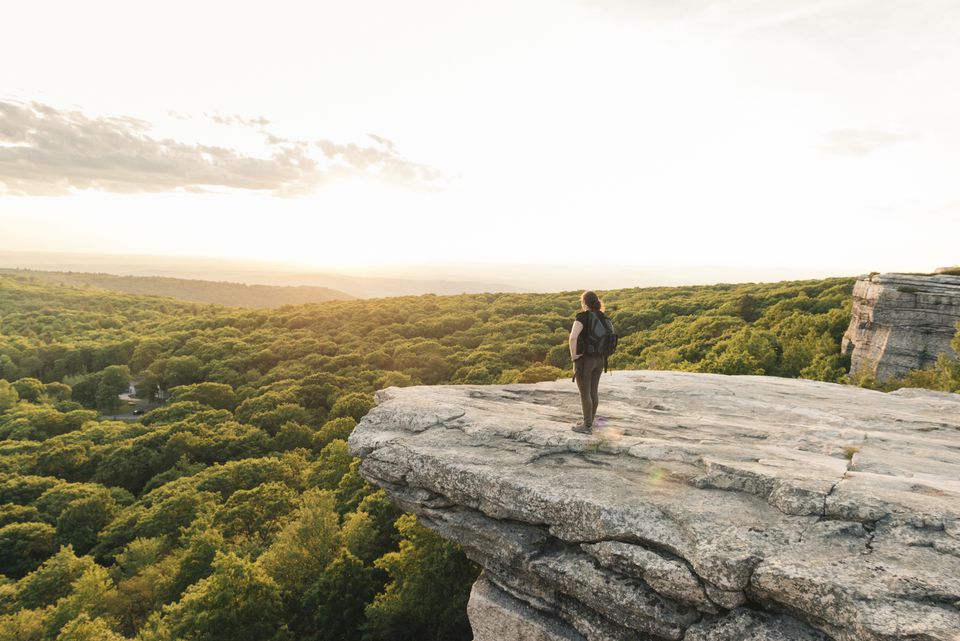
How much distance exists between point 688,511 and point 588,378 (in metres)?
3.80

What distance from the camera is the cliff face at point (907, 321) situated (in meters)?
32.1

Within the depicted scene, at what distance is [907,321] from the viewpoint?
33062 mm

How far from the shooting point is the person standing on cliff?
1068 centimetres

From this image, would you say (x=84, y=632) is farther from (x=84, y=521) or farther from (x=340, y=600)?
(x=84, y=521)

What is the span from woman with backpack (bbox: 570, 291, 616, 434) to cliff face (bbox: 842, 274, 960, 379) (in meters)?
35.1

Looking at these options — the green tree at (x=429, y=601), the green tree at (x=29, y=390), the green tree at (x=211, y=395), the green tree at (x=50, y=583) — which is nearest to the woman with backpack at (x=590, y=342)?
the green tree at (x=429, y=601)

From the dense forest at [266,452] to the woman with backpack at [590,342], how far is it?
13996mm

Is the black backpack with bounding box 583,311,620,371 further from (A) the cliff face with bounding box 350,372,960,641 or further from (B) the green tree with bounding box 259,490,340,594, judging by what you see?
(B) the green tree with bounding box 259,490,340,594

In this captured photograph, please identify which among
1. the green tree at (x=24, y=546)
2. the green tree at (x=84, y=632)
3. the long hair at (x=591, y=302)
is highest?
the long hair at (x=591, y=302)

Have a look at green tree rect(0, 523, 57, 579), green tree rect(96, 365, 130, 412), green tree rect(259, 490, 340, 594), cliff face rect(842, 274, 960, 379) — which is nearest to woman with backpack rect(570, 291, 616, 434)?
green tree rect(259, 490, 340, 594)

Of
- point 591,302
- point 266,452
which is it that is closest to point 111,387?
point 266,452

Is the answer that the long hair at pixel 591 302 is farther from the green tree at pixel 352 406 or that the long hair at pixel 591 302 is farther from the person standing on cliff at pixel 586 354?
the green tree at pixel 352 406

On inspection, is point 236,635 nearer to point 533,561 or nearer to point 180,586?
point 180,586

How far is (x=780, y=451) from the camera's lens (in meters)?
10.4
